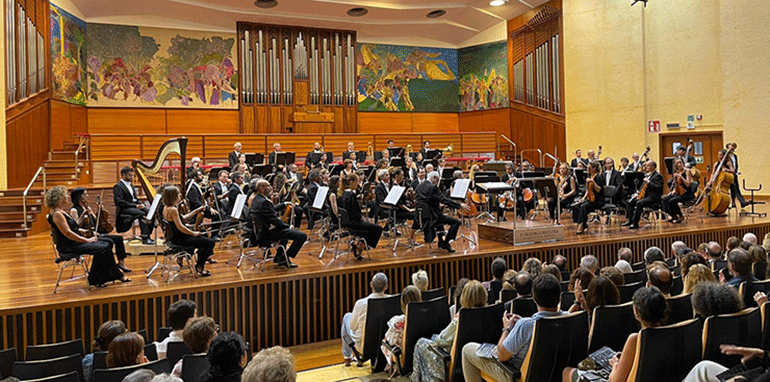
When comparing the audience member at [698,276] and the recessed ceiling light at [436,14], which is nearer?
the audience member at [698,276]

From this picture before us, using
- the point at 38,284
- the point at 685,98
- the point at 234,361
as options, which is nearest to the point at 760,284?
the point at 234,361

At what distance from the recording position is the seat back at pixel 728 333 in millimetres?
3385

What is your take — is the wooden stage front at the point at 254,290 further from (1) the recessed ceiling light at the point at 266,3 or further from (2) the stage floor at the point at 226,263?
(1) the recessed ceiling light at the point at 266,3

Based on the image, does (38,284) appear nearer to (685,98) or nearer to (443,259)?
(443,259)

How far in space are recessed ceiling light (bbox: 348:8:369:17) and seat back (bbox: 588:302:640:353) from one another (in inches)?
605

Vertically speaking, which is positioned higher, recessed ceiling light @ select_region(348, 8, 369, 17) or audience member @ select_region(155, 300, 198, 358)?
recessed ceiling light @ select_region(348, 8, 369, 17)

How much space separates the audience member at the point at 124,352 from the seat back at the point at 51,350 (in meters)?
0.81

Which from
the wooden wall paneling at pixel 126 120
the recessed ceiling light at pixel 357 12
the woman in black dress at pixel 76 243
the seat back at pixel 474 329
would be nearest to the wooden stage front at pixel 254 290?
the woman in black dress at pixel 76 243

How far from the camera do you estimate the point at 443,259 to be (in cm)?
785

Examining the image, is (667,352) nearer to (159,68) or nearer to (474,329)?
(474,329)

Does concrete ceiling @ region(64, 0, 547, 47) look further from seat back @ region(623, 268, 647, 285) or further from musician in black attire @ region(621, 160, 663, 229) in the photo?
seat back @ region(623, 268, 647, 285)

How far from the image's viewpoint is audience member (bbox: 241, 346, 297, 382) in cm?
240

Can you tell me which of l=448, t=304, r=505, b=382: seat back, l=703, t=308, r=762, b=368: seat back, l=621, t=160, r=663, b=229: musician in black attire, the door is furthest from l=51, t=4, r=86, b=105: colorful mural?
A: the door

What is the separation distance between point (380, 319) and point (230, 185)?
5228 mm
